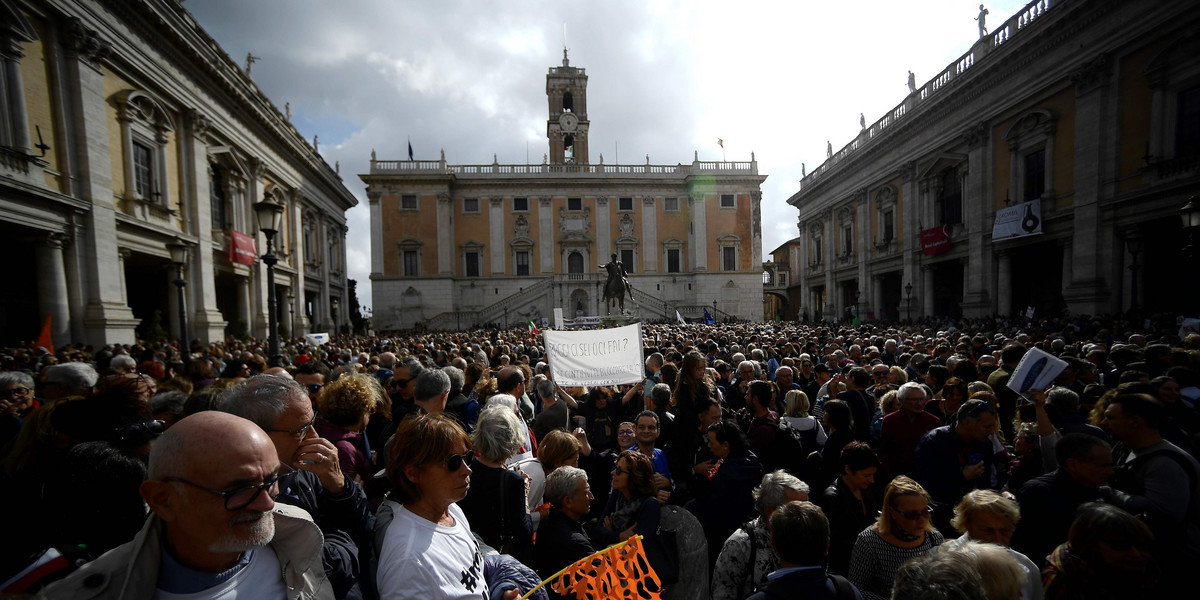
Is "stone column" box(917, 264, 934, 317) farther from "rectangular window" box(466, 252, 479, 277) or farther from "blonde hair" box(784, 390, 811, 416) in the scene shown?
"rectangular window" box(466, 252, 479, 277)

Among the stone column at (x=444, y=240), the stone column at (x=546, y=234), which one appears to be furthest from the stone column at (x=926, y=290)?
the stone column at (x=444, y=240)

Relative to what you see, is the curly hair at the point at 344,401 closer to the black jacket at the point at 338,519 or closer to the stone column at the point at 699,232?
the black jacket at the point at 338,519

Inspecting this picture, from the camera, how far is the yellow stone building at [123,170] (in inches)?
475

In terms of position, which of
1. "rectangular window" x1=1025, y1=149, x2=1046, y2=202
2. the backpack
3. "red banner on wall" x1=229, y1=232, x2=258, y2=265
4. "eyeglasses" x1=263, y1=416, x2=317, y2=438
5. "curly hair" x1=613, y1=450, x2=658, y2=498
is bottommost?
the backpack

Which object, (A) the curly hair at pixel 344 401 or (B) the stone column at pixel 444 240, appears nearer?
(A) the curly hair at pixel 344 401

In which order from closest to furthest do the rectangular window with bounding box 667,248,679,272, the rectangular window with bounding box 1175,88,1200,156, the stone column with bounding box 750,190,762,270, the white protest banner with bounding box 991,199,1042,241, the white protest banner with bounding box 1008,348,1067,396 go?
the white protest banner with bounding box 1008,348,1067,396
the rectangular window with bounding box 1175,88,1200,156
the white protest banner with bounding box 991,199,1042,241
the stone column with bounding box 750,190,762,270
the rectangular window with bounding box 667,248,679,272

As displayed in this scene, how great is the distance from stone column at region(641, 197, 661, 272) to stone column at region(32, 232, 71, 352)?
116ft

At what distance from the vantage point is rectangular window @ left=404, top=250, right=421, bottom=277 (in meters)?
40.5

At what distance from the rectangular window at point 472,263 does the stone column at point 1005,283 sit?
34086 millimetres

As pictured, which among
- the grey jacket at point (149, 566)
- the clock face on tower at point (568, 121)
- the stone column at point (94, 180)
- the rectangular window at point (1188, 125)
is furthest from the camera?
the clock face on tower at point (568, 121)

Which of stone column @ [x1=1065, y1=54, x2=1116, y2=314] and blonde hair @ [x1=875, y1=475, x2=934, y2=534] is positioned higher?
stone column @ [x1=1065, y1=54, x2=1116, y2=314]

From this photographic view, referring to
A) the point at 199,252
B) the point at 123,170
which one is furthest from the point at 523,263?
the point at 123,170

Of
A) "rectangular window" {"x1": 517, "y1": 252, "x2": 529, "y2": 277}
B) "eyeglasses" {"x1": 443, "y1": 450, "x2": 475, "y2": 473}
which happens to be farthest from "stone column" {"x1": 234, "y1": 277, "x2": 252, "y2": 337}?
"eyeglasses" {"x1": 443, "y1": 450, "x2": 475, "y2": 473}

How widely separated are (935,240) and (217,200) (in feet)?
103
